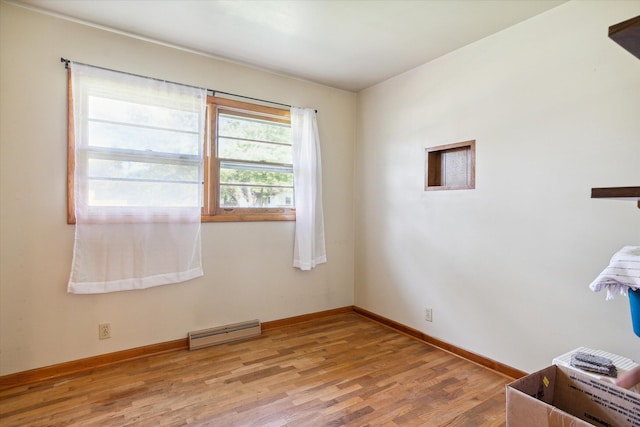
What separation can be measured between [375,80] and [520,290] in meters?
2.45

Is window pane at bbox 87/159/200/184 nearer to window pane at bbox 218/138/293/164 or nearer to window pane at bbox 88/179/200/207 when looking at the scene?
window pane at bbox 88/179/200/207

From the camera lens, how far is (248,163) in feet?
10.7

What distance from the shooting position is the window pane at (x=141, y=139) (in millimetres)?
2520

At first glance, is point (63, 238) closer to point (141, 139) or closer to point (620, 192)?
point (141, 139)

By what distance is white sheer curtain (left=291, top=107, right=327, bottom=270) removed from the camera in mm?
3467

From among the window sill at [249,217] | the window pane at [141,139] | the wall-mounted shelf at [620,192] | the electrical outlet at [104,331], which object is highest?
the window pane at [141,139]

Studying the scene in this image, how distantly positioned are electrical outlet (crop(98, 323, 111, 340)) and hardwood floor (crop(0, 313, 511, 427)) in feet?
0.81

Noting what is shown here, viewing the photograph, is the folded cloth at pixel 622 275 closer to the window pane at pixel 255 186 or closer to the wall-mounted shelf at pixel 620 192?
the wall-mounted shelf at pixel 620 192

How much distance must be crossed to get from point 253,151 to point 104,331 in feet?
6.43

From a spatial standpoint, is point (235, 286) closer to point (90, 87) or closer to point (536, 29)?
point (90, 87)

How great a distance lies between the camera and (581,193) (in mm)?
2125

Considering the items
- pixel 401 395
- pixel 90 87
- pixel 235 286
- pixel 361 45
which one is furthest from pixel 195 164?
pixel 401 395

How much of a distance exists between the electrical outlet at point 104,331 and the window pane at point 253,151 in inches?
65.7

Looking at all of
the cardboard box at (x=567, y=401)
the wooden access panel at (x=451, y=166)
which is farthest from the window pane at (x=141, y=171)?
the cardboard box at (x=567, y=401)
